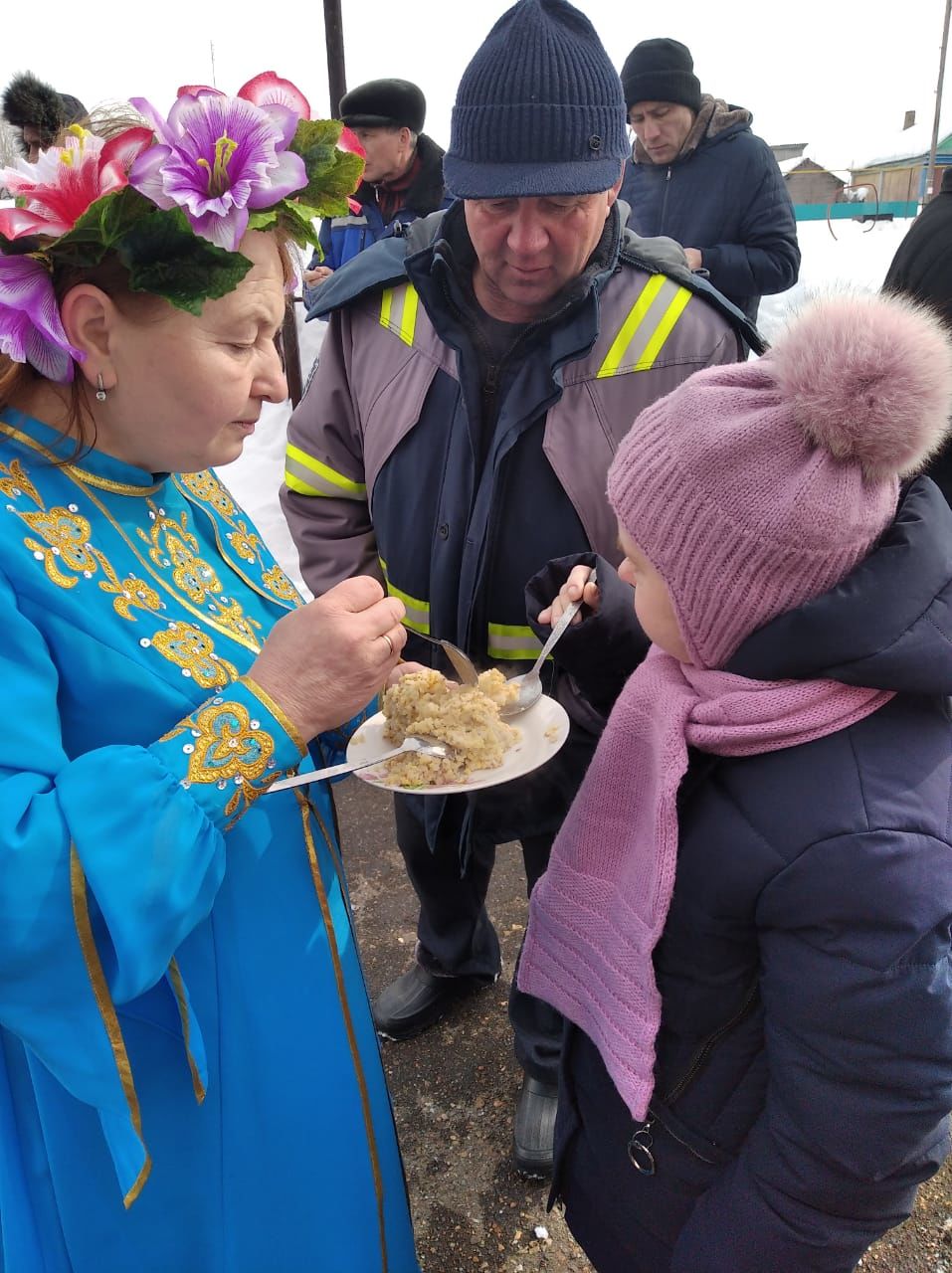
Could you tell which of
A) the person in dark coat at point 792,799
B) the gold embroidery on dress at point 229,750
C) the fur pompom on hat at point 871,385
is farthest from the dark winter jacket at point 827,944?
the gold embroidery on dress at point 229,750

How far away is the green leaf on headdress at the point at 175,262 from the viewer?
1188 millimetres

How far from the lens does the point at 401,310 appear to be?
2.24 m

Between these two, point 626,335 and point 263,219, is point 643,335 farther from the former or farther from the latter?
point 263,219

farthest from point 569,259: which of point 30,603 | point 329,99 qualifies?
point 329,99

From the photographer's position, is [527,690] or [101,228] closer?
[101,228]

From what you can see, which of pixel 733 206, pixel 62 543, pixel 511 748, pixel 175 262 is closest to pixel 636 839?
pixel 511 748

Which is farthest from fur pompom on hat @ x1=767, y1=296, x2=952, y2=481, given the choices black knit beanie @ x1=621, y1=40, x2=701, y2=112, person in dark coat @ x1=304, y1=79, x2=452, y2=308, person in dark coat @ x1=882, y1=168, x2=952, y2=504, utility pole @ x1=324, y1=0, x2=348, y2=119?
utility pole @ x1=324, y1=0, x2=348, y2=119

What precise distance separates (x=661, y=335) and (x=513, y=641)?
83 centimetres

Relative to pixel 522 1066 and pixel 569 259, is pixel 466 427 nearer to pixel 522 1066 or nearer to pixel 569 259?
pixel 569 259

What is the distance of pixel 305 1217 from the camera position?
146cm

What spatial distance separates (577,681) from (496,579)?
35 centimetres

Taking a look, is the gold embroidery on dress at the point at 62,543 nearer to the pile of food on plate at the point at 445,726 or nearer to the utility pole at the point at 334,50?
the pile of food on plate at the point at 445,726

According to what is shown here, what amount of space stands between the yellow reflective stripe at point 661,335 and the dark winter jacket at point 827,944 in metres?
0.97

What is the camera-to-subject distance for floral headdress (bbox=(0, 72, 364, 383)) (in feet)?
3.86
